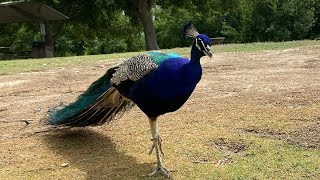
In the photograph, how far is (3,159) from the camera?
180 inches

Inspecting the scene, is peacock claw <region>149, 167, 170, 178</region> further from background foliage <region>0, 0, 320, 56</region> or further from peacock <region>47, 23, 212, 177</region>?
background foliage <region>0, 0, 320, 56</region>

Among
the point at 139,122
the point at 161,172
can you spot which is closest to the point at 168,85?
the point at 161,172

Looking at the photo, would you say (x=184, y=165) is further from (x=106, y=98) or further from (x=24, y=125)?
(x=24, y=125)

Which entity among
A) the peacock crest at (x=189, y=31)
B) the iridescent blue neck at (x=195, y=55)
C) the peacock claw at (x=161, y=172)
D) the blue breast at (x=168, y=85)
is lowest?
the peacock claw at (x=161, y=172)

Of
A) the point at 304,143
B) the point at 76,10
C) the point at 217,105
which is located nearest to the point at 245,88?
the point at 217,105

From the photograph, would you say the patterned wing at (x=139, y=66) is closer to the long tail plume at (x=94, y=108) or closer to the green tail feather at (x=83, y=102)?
the long tail plume at (x=94, y=108)

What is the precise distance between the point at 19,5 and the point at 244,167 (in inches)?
686

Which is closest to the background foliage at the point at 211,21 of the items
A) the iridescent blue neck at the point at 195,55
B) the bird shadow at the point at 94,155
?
the bird shadow at the point at 94,155

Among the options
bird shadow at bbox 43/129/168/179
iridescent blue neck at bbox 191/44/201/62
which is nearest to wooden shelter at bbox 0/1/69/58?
bird shadow at bbox 43/129/168/179

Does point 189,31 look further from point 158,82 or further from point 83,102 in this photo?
point 83,102

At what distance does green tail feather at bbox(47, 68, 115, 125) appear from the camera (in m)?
4.75

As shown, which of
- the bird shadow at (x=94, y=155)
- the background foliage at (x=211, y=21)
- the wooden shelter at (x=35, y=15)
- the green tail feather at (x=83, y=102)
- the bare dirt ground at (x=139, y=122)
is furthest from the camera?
the background foliage at (x=211, y=21)

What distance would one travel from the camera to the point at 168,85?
3678mm

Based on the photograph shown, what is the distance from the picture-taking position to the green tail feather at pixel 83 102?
475 cm
